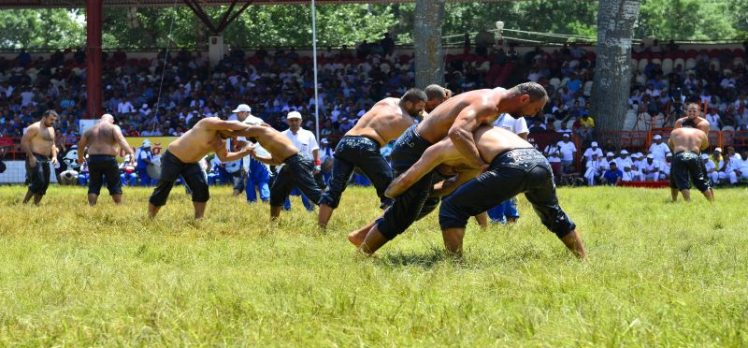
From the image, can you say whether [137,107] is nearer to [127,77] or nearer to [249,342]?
[127,77]

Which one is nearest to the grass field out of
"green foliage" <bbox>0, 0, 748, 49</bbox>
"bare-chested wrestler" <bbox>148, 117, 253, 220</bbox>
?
"bare-chested wrestler" <bbox>148, 117, 253, 220</bbox>

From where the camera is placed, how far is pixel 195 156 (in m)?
11.7

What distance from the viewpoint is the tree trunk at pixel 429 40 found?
77.6 feet

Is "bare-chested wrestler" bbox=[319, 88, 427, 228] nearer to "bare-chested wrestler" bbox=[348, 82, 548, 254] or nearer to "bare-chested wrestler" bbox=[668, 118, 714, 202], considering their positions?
"bare-chested wrestler" bbox=[348, 82, 548, 254]

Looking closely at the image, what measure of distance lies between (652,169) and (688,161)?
8444 mm

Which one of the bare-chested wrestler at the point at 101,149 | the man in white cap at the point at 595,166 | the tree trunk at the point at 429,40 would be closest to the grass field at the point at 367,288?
the bare-chested wrestler at the point at 101,149

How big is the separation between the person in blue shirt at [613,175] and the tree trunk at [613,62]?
5.81 feet

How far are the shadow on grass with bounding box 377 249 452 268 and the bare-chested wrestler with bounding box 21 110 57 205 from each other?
27.3ft

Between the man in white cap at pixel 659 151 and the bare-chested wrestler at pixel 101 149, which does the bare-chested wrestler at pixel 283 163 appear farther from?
the man in white cap at pixel 659 151

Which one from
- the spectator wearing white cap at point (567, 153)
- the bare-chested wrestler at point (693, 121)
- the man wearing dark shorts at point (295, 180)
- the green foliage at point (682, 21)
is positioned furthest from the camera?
the green foliage at point (682, 21)

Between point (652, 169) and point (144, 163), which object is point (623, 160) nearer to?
point (652, 169)

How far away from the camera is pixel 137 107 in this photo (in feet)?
94.3

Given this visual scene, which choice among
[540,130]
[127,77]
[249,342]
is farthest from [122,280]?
[127,77]

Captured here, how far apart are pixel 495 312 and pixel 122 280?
238cm
